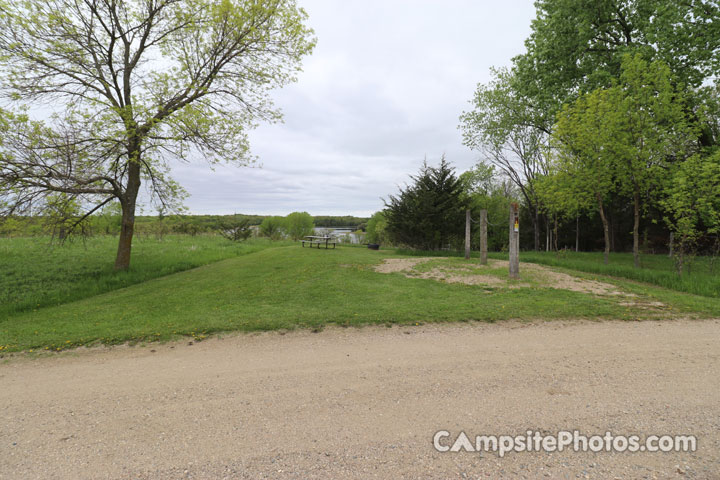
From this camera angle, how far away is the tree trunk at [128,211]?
38.7ft

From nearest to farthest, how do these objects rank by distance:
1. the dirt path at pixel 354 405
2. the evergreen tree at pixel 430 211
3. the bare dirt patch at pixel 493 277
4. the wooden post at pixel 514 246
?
the dirt path at pixel 354 405 < the bare dirt patch at pixel 493 277 < the wooden post at pixel 514 246 < the evergreen tree at pixel 430 211

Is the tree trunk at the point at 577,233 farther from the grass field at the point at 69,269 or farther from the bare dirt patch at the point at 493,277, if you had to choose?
the grass field at the point at 69,269

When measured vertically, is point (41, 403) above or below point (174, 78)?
below

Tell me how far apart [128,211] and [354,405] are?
42.8 feet

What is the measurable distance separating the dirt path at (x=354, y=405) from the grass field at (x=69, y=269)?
20.6 ft

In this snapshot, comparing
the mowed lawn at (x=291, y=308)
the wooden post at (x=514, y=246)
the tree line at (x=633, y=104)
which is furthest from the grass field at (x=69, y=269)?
the tree line at (x=633, y=104)

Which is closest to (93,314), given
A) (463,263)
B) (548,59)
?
(463,263)

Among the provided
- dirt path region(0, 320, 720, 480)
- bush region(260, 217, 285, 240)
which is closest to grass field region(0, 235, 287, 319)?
dirt path region(0, 320, 720, 480)

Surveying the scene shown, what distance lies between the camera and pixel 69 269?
11828 mm

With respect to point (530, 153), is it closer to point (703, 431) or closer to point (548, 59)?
point (548, 59)

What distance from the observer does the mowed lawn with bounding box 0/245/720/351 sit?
17.4 ft

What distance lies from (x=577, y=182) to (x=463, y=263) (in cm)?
669

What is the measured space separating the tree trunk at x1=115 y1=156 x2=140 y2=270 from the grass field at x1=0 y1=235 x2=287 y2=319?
51cm

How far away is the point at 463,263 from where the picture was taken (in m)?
12.2
